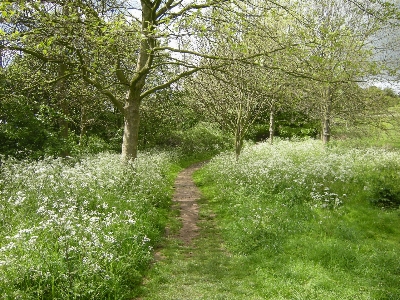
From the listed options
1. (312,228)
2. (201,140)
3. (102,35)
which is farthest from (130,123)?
(201,140)

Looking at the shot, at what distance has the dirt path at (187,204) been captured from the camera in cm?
924

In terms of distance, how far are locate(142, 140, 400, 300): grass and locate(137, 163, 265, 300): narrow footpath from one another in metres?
0.02

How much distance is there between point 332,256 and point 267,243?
1448 mm

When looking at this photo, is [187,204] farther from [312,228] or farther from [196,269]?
[196,269]

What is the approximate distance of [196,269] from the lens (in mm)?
6793

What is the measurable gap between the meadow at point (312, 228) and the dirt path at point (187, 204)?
71cm

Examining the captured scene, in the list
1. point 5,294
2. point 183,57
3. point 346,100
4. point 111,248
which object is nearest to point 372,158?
point 346,100

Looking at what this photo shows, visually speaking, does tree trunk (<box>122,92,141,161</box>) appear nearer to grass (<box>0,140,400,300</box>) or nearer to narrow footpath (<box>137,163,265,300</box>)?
grass (<box>0,140,400,300</box>)

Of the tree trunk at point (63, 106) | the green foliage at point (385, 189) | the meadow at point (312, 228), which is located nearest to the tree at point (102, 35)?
the tree trunk at point (63, 106)

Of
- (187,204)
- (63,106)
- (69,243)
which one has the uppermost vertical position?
(63,106)

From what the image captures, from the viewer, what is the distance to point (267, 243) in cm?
762

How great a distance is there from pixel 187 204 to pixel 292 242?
5.62m

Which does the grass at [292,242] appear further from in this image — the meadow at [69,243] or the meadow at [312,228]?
the meadow at [69,243]

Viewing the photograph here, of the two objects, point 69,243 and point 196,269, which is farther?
point 196,269
